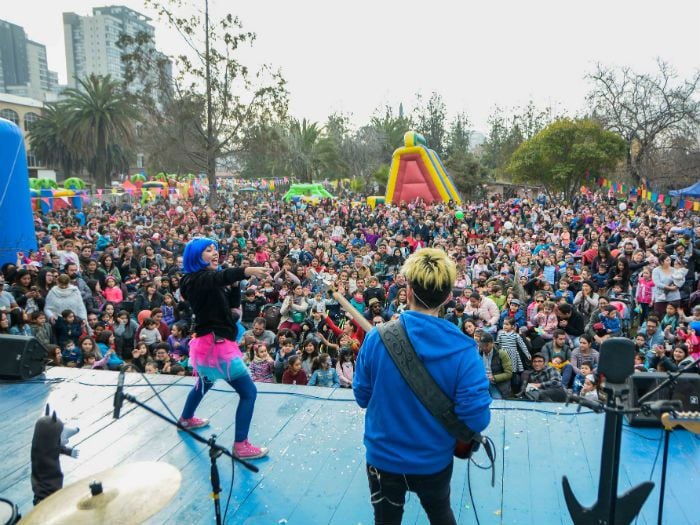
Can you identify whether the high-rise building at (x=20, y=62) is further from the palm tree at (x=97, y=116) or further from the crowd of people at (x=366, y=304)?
the crowd of people at (x=366, y=304)

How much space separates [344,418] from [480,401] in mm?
2393

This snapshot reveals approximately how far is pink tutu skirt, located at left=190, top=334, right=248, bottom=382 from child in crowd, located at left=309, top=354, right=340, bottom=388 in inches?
85.7

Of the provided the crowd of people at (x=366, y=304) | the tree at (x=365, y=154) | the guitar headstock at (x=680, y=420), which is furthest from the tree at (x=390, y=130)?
the guitar headstock at (x=680, y=420)

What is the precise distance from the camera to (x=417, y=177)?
915 inches

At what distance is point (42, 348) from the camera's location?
5227mm

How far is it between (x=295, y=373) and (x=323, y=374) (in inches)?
11.3

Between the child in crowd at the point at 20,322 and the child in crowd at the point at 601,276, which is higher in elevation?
the child in crowd at the point at 601,276

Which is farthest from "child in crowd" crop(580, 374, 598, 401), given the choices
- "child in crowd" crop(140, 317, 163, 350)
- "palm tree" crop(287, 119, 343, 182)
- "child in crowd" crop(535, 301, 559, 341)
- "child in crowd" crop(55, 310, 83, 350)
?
"palm tree" crop(287, 119, 343, 182)

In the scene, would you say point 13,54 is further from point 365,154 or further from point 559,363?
point 559,363

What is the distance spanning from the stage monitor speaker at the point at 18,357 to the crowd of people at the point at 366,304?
2.93ft

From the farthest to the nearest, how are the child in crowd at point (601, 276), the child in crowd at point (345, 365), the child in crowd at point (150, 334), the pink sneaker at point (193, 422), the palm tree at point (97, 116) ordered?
the palm tree at point (97, 116) → the child in crowd at point (601, 276) → the child in crowd at point (150, 334) → the child in crowd at point (345, 365) → the pink sneaker at point (193, 422)

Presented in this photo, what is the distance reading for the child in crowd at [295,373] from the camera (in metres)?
5.57

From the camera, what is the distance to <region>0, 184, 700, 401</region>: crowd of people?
594 centimetres

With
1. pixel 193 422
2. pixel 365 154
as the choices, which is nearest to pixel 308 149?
pixel 365 154
